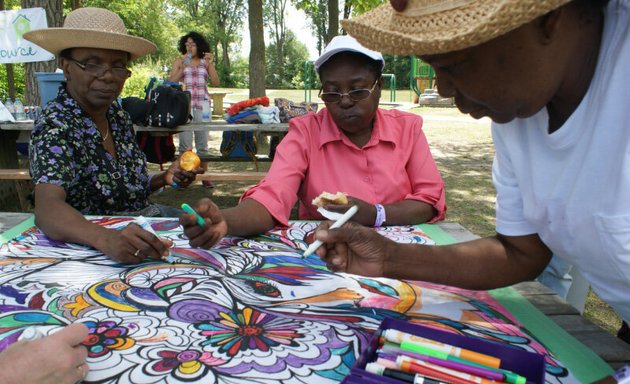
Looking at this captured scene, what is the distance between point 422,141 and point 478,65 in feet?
4.68

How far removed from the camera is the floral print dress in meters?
2.01

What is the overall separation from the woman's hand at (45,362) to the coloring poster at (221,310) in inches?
2.6

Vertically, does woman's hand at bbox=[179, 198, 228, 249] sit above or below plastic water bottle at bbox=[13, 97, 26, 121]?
below

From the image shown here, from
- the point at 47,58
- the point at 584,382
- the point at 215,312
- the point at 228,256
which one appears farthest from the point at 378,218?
the point at 47,58

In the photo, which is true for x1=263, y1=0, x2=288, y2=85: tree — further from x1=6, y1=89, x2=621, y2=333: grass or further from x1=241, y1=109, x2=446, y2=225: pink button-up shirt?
x1=241, y1=109, x2=446, y2=225: pink button-up shirt

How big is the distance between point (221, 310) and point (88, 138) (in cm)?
134

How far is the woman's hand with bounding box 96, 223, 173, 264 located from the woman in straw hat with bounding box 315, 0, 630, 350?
3.07ft

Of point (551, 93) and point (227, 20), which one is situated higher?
point (227, 20)

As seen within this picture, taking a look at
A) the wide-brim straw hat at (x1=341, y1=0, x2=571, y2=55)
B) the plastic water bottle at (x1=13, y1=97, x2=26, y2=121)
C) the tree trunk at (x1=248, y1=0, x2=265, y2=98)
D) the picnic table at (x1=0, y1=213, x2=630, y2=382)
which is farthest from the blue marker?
the tree trunk at (x1=248, y1=0, x2=265, y2=98)

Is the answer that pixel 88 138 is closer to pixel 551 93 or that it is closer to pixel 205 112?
pixel 551 93

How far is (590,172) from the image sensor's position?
3.40 ft

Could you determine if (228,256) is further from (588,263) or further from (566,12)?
(566,12)

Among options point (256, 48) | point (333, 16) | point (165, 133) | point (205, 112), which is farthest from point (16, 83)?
point (165, 133)

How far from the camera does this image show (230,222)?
1.85 meters
